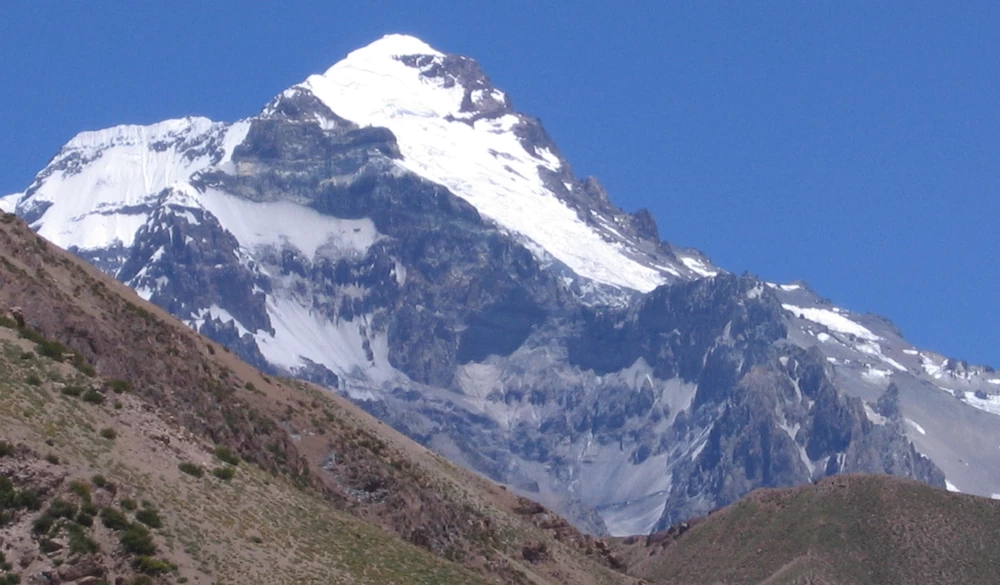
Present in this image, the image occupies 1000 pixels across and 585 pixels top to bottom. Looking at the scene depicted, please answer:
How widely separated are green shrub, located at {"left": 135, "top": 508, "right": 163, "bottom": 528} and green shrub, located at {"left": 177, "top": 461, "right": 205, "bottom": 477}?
21.8ft

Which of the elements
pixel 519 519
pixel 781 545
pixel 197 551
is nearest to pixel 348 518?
pixel 197 551

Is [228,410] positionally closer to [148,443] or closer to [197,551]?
[148,443]

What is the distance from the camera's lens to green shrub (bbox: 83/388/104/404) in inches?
2800

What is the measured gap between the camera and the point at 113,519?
61562 mm

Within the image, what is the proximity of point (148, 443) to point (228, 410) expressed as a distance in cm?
2394

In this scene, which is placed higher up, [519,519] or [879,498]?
[879,498]

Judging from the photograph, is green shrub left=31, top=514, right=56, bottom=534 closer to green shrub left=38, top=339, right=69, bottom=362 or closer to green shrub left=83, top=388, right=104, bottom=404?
green shrub left=83, top=388, right=104, bottom=404

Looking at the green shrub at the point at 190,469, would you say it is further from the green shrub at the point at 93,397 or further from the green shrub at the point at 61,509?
the green shrub at the point at 61,509

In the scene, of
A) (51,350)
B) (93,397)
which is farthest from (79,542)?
(51,350)

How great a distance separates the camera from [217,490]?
70500 mm

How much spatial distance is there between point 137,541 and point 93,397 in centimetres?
1148

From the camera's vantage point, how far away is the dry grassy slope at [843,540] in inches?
6526

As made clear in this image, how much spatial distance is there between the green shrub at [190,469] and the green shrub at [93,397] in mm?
4022

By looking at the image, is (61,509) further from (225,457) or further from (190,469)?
(225,457)
